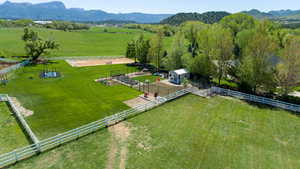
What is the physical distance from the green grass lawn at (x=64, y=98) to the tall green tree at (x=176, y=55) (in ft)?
39.6

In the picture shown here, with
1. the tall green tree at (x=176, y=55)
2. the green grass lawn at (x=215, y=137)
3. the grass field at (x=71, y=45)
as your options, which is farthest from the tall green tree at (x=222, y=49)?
the grass field at (x=71, y=45)

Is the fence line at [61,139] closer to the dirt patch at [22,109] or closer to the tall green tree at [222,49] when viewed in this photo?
the dirt patch at [22,109]

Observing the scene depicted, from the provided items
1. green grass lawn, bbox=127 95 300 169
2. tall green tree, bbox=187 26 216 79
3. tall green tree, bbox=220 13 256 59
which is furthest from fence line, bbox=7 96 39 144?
tall green tree, bbox=220 13 256 59

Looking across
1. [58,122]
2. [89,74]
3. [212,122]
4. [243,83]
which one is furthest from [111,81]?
[243,83]

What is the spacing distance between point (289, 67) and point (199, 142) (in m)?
16.6

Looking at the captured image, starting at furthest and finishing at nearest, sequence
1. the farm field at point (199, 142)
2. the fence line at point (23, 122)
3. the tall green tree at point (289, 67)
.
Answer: the tall green tree at point (289, 67) < the fence line at point (23, 122) < the farm field at point (199, 142)

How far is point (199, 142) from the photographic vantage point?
15.1 meters

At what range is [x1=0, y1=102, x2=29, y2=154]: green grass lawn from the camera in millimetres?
13633

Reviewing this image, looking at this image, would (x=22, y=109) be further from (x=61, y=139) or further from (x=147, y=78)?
(x=147, y=78)

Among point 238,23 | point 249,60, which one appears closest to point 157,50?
point 249,60

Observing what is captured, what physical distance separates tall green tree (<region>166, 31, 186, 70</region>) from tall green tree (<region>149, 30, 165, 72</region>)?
372 centimetres

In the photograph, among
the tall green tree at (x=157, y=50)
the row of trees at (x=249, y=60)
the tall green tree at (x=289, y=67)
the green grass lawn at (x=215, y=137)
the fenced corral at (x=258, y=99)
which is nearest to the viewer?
the green grass lawn at (x=215, y=137)

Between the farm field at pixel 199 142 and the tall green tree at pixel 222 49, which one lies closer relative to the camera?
the farm field at pixel 199 142

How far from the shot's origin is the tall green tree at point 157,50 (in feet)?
130
